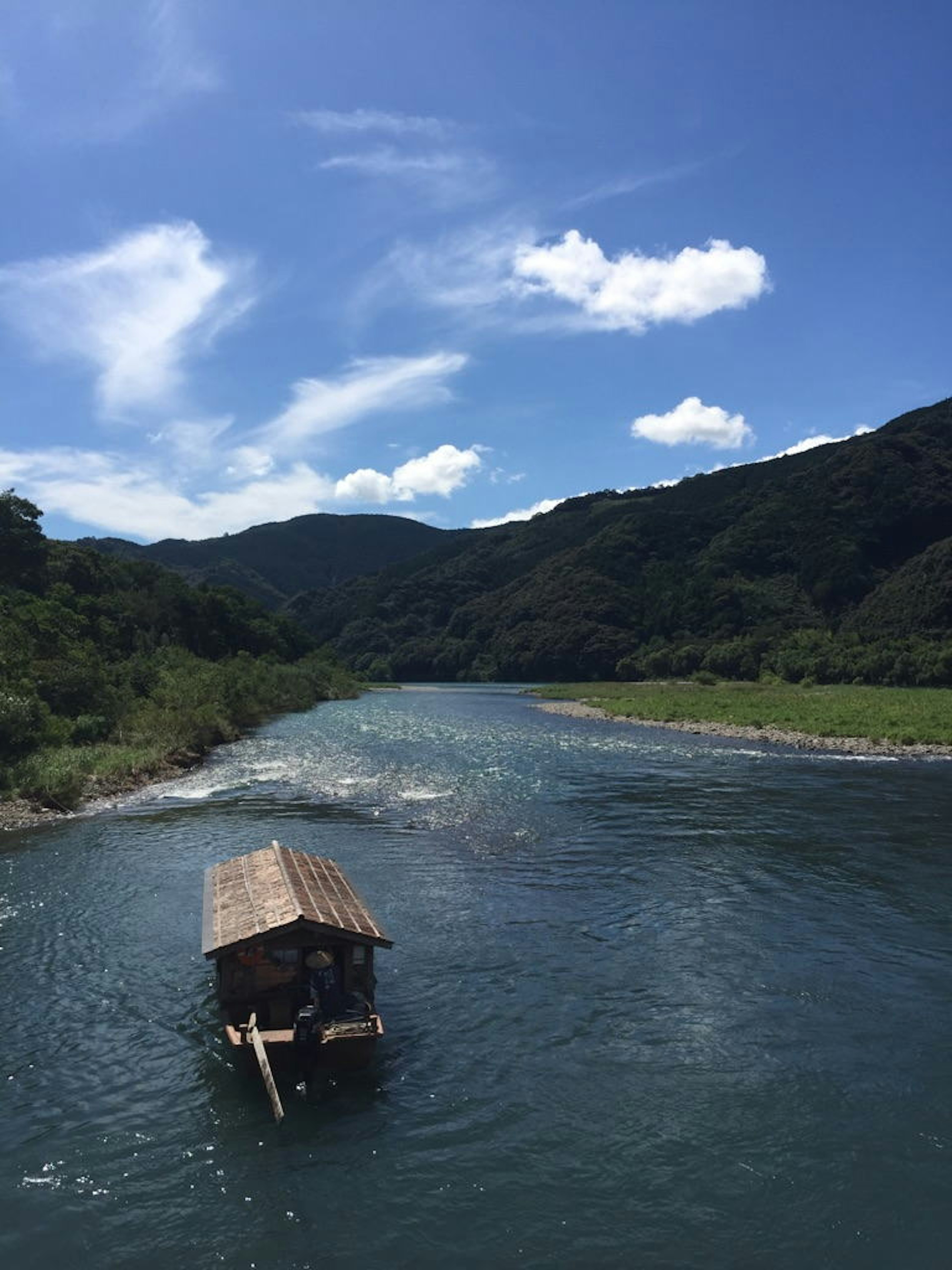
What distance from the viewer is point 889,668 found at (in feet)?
324

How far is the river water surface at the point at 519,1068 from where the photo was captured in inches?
367

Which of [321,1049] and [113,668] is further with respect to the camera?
[113,668]

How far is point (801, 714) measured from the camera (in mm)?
68625

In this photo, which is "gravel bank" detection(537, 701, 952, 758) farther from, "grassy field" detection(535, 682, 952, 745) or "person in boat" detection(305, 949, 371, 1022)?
"person in boat" detection(305, 949, 371, 1022)


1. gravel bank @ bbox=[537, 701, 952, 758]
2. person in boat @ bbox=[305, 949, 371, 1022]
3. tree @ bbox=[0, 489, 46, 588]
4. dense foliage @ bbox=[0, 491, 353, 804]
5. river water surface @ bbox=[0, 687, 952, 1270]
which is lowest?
gravel bank @ bbox=[537, 701, 952, 758]

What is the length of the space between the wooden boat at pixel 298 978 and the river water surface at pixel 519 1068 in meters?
0.70

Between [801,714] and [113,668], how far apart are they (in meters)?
54.7

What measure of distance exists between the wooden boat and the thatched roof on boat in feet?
0.08

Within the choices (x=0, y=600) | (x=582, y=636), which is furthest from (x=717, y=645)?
(x=0, y=600)

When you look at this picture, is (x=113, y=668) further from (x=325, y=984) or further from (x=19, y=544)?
(x=325, y=984)

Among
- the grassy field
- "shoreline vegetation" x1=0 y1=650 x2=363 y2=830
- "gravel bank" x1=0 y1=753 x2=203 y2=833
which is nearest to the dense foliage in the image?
"shoreline vegetation" x1=0 y1=650 x2=363 y2=830

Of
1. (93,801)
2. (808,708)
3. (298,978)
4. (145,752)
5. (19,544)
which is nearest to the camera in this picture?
(298,978)

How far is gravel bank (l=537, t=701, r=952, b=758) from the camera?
2003 inches

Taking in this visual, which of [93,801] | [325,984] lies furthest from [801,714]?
[325,984]
